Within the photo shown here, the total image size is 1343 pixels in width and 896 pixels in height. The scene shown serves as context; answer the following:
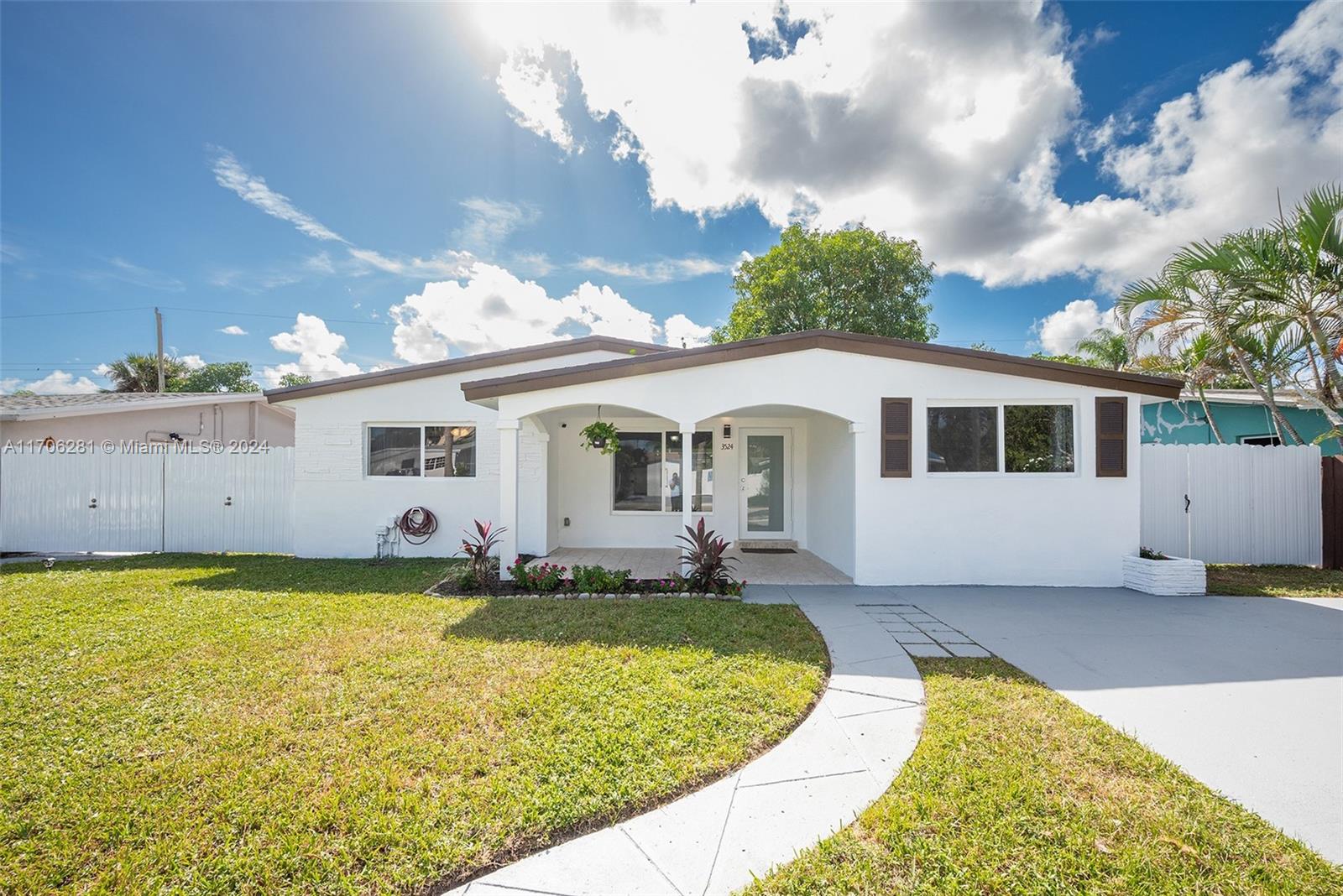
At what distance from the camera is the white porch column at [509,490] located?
738cm

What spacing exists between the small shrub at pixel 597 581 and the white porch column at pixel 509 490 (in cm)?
103

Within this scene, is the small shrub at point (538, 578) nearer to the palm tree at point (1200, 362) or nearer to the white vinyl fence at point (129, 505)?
the white vinyl fence at point (129, 505)

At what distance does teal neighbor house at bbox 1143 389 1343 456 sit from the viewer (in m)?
12.4

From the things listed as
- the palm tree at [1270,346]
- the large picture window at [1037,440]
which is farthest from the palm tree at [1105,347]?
the large picture window at [1037,440]

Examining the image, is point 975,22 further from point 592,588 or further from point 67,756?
point 67,756

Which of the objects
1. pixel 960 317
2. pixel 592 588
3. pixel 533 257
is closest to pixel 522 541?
pixel 592 588

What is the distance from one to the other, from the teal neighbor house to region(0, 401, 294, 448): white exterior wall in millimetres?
21681

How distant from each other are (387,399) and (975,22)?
11.1 metres

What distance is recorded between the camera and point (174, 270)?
1567 cm

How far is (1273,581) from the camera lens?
305 inches

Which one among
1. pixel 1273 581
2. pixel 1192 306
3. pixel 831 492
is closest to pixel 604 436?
pixel 831 492

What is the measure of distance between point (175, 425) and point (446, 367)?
9655mm

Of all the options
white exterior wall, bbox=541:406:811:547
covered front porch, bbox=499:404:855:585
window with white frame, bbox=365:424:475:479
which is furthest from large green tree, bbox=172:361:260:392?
covered front porch, bbox=499:404:855:585

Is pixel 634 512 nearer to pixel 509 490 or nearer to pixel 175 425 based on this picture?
pixel 509 490
